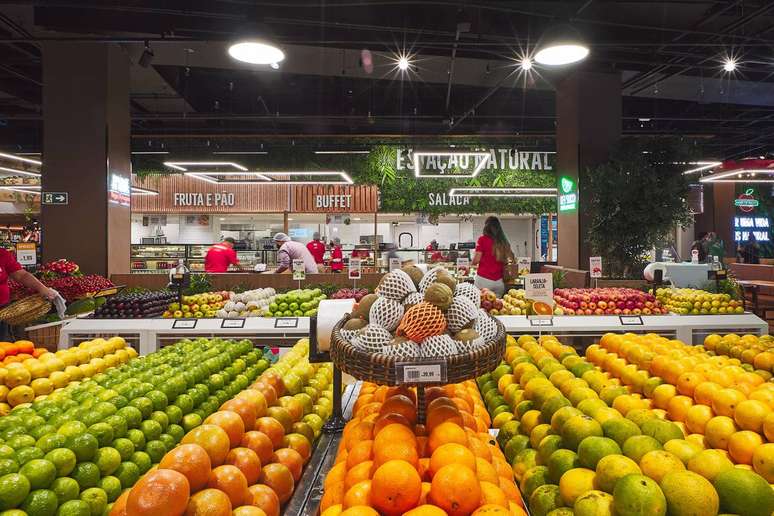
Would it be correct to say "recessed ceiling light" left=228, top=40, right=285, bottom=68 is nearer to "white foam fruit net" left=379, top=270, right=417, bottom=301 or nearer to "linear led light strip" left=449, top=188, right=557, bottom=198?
"white foam fruit net" left=379, top=270, right=417, bottom=301

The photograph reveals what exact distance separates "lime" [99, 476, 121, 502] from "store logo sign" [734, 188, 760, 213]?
22098 millimetres

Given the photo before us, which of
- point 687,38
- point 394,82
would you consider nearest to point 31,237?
point 394,82

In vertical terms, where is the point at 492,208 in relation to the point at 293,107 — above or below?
below

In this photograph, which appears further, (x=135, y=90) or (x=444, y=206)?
(x=444, y=206)

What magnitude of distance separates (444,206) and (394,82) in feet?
12.1

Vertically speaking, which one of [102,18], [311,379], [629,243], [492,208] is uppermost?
[102,18]

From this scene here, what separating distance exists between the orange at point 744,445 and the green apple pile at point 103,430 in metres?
2.04

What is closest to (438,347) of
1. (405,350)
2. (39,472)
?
(405,350)

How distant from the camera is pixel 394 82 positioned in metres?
11.0

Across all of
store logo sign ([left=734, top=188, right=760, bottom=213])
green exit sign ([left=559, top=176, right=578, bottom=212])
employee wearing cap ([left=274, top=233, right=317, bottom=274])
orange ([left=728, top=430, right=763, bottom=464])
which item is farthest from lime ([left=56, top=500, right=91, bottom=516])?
store logo sign ([left=734, top=188, right=760, bottom=213])

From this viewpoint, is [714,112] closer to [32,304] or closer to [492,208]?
[492,208]

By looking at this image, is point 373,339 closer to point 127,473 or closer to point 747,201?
point 127,473

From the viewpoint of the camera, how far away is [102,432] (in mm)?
1815

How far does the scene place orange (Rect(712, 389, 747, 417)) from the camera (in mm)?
1841
